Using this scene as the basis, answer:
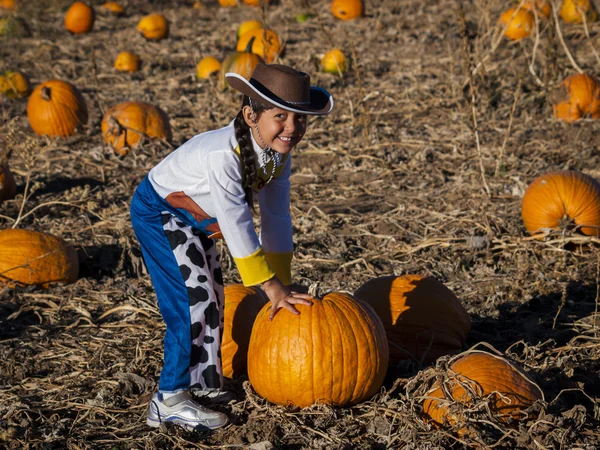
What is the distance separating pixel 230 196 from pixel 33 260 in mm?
2479

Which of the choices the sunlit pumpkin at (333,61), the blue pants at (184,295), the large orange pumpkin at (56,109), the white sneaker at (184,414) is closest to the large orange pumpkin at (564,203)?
the blue pants at (184,295)

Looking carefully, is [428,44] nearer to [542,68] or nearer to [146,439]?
[542,68]

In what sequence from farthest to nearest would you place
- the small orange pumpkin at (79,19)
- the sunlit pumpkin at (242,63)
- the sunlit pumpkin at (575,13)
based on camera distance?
the small orange pumpkin at (79,19)
the sunlit pumpkin at (575,13)
the sunlit pumpkin at (242,63)

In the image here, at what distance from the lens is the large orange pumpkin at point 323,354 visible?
3.58 meters

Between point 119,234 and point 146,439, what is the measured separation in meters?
2.94

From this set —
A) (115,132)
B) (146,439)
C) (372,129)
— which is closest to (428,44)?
(372,129)

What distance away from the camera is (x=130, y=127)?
8297 millimetres

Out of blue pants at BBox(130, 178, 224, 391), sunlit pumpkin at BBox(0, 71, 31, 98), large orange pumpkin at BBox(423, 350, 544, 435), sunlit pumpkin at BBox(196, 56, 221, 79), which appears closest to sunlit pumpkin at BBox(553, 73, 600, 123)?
sunlit pumpkin at BBox(196, 56, 221, 79)

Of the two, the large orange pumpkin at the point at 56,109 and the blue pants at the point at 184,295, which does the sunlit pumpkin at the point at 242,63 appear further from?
the blue pants at the point at 184,295

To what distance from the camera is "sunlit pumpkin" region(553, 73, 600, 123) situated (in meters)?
8.22

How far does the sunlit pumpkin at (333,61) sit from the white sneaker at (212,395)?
277 inches

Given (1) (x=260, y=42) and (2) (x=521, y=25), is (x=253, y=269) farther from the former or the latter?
(2) (x=521, y=25)

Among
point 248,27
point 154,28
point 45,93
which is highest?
point 154,28

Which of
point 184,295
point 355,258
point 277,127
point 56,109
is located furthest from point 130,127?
point 277,127
